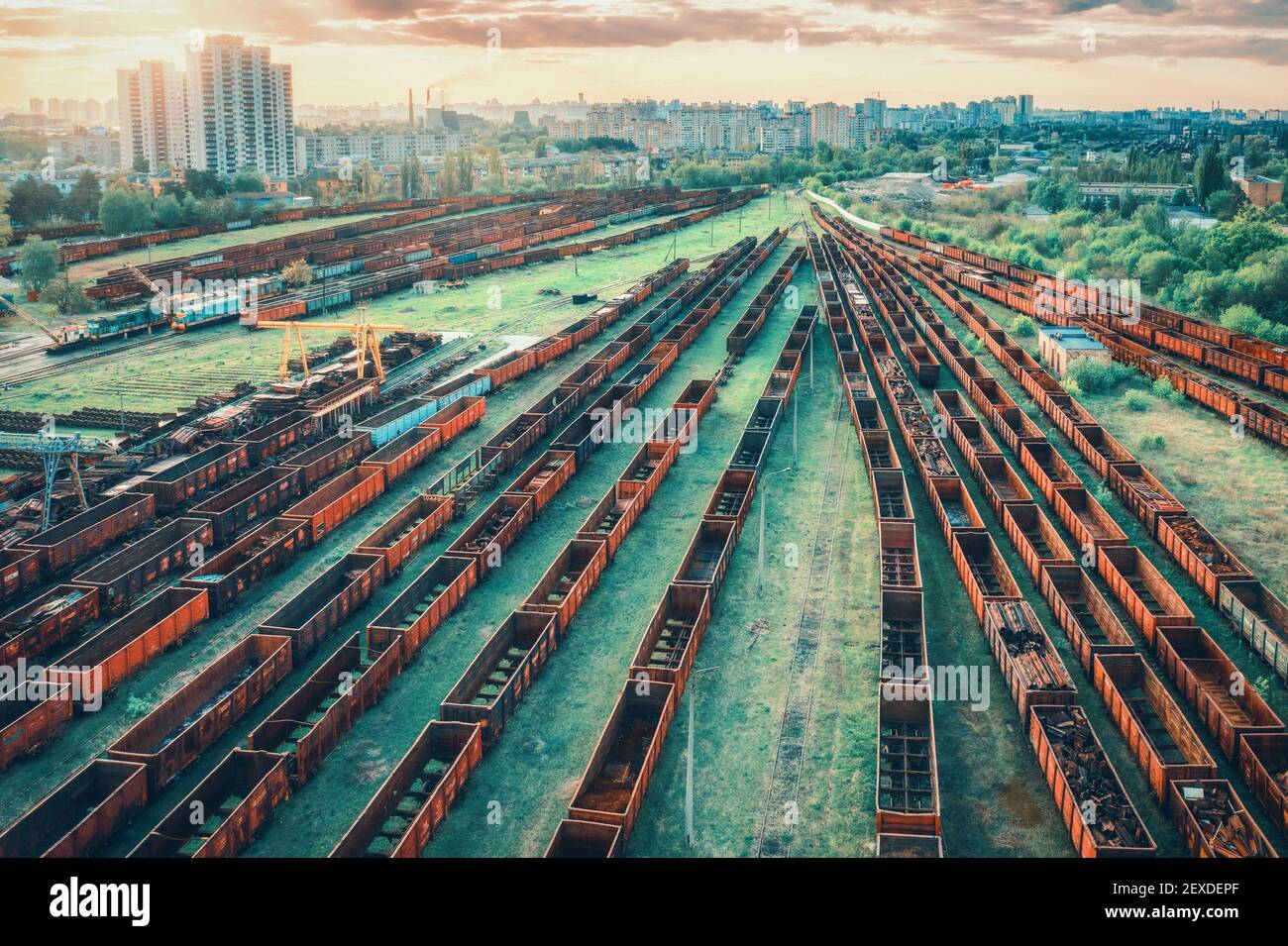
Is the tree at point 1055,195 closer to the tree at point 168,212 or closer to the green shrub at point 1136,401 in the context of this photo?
the green shrub at point 1136,401

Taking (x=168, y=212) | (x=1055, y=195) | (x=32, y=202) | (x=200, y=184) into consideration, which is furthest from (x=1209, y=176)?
(x=32, y=202)

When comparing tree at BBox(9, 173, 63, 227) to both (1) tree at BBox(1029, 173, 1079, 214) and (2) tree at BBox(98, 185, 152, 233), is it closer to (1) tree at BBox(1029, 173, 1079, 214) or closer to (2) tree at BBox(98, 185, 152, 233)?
(2) tree at BBox(98, 185, 152, 233)

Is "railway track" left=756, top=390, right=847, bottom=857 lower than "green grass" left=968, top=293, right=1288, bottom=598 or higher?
lower

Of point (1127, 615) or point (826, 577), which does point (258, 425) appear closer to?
point (826, 577)

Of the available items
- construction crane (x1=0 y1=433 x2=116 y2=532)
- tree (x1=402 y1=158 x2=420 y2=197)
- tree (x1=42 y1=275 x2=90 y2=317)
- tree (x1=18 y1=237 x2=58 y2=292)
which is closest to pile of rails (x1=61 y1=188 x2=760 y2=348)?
tree (x1=42 y1=275 x2=90 y2=317)

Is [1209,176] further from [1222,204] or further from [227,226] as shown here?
[227,226]

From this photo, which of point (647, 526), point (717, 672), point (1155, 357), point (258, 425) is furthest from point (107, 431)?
point (1155, 357)
